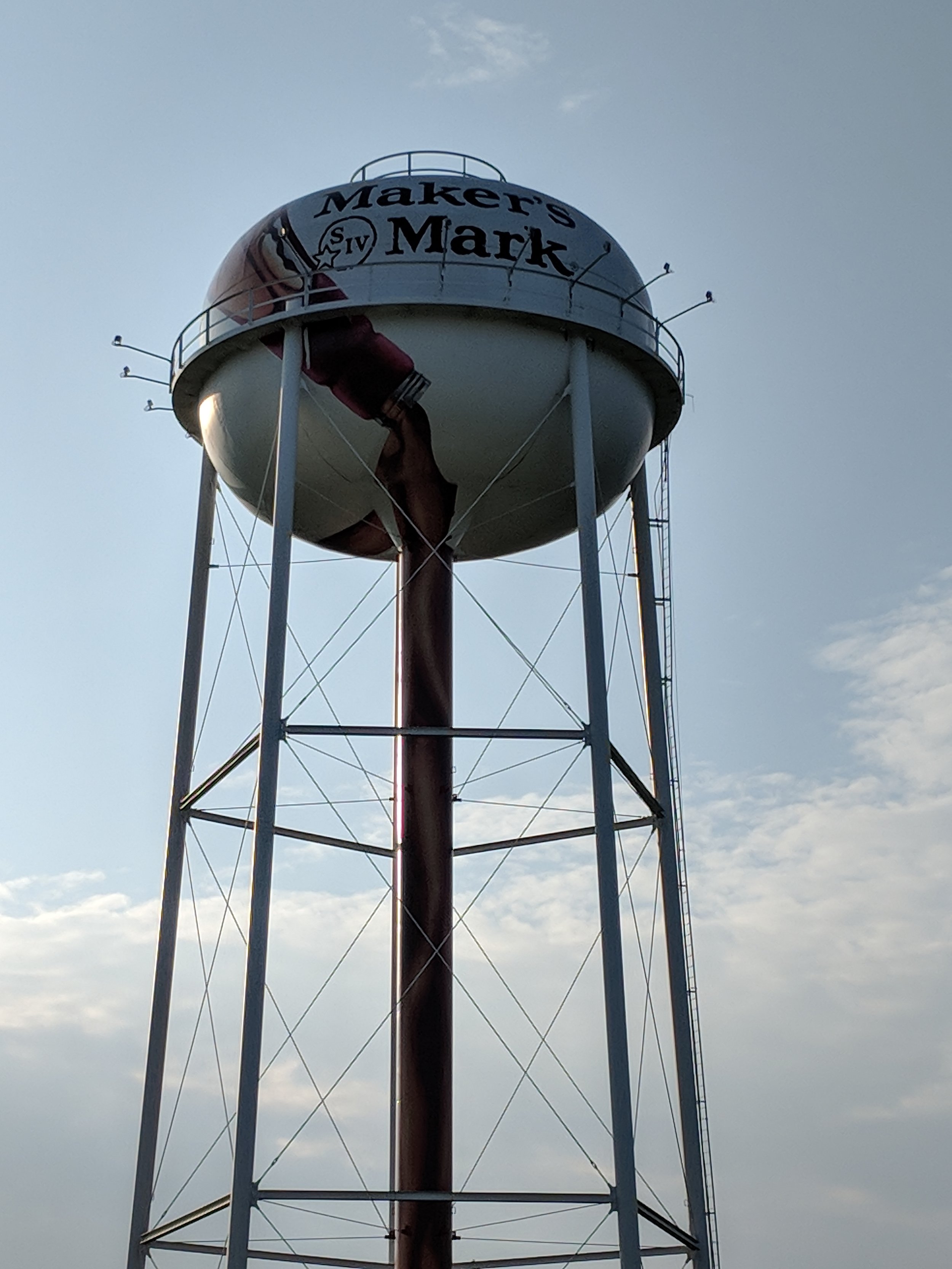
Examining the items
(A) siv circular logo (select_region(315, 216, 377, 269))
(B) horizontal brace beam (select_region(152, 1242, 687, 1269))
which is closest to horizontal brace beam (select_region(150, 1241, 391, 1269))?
(B) horizontal brace beam (select_region(152, 1242, 687, 1269))

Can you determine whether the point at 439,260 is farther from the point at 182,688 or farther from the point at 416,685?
the point at 182,688

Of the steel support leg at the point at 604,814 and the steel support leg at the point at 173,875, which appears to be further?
the steel support leg at the point at 173,875

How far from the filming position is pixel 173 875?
530 inches

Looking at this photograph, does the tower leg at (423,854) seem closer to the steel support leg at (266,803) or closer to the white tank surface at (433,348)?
the white tank surface at (433,348)

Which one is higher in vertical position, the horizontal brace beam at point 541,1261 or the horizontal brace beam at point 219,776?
the horizontal brace beam at point 219,776

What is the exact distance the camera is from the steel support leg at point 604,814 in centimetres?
1068

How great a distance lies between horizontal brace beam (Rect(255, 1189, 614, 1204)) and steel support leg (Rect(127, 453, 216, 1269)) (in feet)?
7.74

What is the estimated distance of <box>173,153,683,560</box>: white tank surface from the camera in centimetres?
1231

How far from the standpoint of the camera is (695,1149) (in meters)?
12.5

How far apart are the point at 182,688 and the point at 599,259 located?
506cm

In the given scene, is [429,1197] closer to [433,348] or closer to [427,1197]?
[427,1197]

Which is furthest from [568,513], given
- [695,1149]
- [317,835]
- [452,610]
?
[695,1149]

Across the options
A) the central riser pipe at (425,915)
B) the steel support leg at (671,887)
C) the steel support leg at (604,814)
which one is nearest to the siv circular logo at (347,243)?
the steel support leg at (604,814)

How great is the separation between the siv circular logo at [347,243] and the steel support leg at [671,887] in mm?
3298
